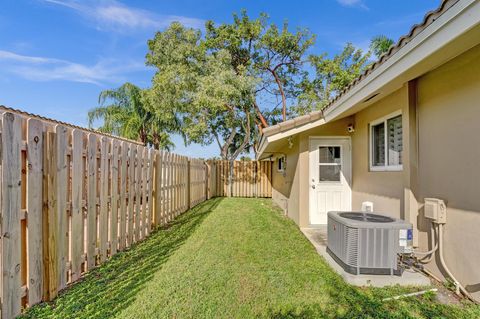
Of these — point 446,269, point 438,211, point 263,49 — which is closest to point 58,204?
point 438,211

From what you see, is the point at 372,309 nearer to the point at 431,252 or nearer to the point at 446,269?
the point at 446,269

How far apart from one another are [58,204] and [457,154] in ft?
15.9

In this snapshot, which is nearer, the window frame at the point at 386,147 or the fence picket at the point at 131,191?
the window frame at the point at 386,147

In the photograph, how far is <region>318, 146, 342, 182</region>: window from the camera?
6.87m

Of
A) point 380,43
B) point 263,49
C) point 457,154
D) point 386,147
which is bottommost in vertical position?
point 457,154

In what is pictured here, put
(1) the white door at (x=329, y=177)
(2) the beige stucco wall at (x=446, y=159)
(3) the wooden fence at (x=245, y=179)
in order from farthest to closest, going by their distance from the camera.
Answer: (3) the wooden fence at (x=245, y=179) < (1) the white door at (x=329, y=177) < (2) the beige stucco wall at (x=446, y=159)

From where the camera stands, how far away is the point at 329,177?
6883 millimetres

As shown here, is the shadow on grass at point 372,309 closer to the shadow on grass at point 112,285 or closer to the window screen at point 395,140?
the shadow on grass at point 112,285

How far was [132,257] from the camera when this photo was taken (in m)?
4.41

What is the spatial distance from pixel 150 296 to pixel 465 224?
12.4ft

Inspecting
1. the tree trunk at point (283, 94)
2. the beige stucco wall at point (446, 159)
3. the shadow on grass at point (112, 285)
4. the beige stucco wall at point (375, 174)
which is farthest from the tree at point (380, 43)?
the shadow on grass at point (112, 285)

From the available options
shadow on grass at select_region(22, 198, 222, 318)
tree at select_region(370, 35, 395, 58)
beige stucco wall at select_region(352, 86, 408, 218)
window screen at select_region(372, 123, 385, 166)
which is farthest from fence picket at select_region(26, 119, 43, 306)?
tree at select_region(370, 35, 395, 58)

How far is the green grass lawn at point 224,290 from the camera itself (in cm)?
277

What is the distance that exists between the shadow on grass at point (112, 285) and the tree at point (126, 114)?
52.0 ft
